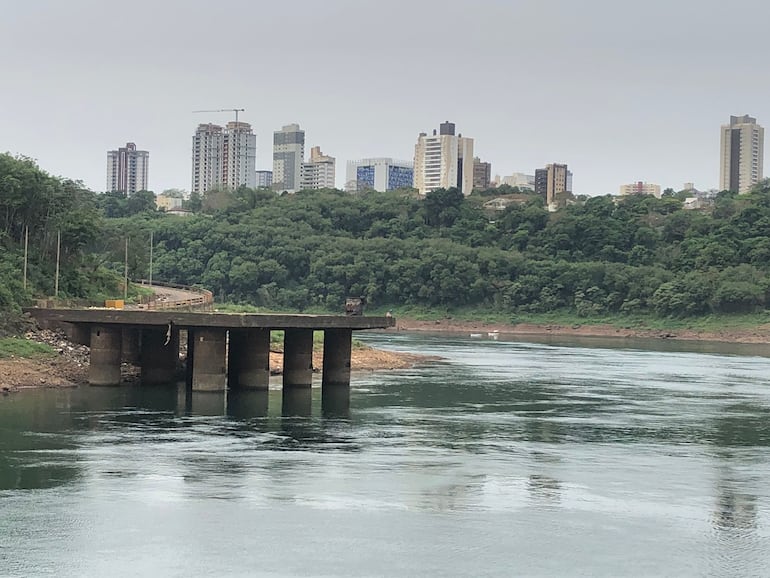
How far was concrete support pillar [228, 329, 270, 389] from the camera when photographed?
6381 cm

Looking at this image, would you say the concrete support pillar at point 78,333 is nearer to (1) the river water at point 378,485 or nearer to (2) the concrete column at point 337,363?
(1) the river water at point 378,485

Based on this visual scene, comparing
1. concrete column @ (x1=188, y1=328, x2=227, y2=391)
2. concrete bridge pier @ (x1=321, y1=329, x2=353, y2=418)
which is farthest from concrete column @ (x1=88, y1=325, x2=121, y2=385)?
concrete bridge pier @ (x1=321, y1=329, x2=353, y2=418)

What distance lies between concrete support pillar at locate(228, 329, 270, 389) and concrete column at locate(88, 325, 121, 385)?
5.45 meters

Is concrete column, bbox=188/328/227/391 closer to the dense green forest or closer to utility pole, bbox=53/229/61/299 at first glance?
utility pole, bbox=53/229/61/299

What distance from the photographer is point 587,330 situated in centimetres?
16850

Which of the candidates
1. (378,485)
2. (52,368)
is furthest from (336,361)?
(378,485)

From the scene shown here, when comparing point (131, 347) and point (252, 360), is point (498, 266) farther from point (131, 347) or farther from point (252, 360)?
point (252, 360)

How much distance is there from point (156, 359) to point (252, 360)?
5.42 meters

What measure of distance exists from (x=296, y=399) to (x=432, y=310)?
4629 inches

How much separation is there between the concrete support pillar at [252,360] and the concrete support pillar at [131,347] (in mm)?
5975

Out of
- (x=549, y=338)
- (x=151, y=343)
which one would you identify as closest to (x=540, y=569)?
(x=151, y=343)

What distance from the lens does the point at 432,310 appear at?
178500 mm

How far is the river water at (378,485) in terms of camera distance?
30656 millimetres

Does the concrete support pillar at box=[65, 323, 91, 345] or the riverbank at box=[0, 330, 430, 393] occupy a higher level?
the concrete support pillar at box=[65, 323, 91, 345]
